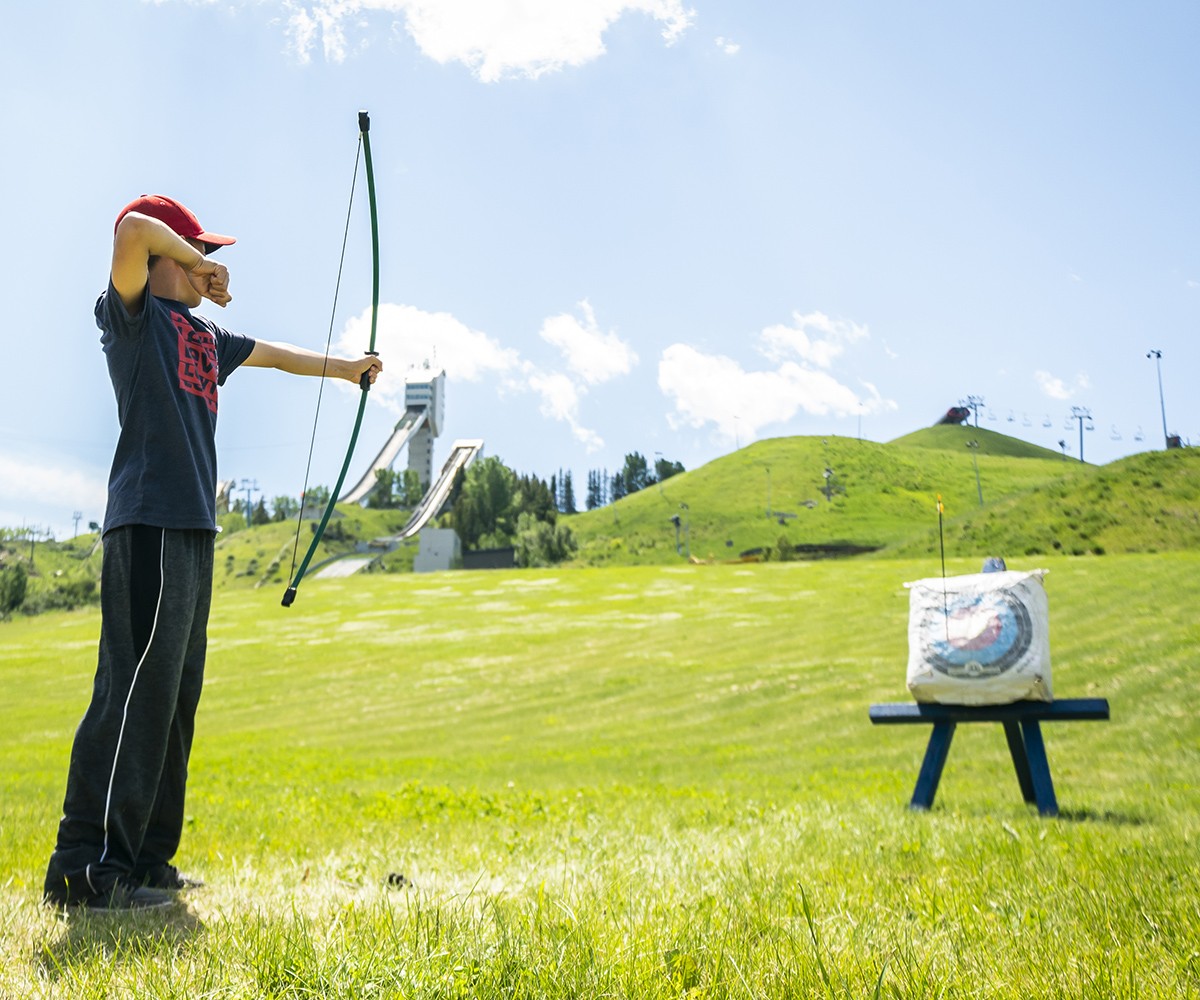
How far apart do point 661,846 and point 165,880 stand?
261 centimetres

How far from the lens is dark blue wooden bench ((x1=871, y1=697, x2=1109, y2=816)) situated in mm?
7277

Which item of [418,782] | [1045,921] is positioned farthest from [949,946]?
[418,782]

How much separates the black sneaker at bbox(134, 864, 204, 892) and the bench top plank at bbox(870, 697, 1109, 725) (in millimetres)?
5296

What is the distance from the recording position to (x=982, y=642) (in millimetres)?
7270

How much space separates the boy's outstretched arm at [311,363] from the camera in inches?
195

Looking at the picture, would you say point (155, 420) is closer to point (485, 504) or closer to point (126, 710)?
point (126, 710)

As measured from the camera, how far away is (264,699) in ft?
90.5

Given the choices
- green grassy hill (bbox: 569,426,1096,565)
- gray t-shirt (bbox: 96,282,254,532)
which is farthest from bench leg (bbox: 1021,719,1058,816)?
green grassy hill (bbox: 569,426,1096,565)

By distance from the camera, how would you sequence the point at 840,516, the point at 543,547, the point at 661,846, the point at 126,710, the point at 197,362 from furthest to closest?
the point at 840,516 < the point at 543,547 < the point at 661,846 < the point at 197,362 < the point at 126,710

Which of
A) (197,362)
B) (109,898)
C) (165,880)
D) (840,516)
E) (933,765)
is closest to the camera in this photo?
(109,898)

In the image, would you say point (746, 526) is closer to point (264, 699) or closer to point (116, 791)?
point (264, 699)

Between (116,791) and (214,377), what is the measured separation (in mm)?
1825

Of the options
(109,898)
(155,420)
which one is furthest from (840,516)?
(109,898)

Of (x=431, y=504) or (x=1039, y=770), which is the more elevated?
(x=431, y=504)
